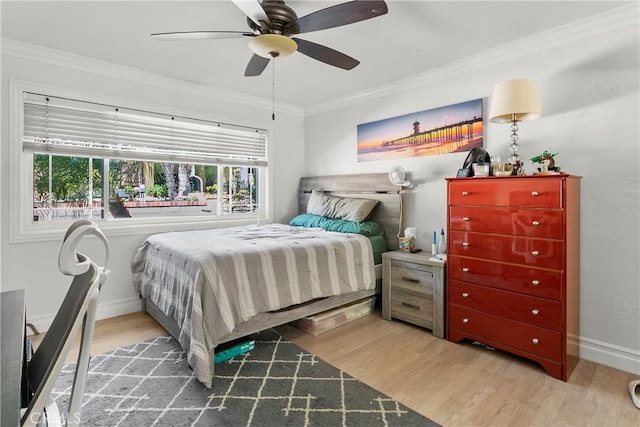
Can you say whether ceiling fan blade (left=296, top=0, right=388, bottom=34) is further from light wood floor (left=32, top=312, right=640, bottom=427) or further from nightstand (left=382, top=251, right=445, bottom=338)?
light wood floor (left=32, top=312, right=640, bottom=427)

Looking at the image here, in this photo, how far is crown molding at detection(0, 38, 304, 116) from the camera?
2.77 meters

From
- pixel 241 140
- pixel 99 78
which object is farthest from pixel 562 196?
pixel 99 78

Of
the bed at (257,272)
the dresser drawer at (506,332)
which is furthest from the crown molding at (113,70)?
the dresser drawer at (506,332)

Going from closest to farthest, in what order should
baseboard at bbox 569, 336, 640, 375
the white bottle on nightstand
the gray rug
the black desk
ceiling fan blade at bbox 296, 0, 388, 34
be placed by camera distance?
the black desk, ceiling fan blade at bbox 296, 0, 388, 34, the gray rug, baseboard at bbox 569, 336, 640, 375, the white bottle on nightstand

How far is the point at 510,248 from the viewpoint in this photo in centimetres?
241

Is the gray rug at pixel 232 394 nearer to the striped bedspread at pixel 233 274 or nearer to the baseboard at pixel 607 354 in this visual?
→ the striped bedspread at pixel 233 274

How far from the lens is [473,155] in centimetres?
272

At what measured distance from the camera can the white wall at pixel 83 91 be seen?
→ 277 centimetres

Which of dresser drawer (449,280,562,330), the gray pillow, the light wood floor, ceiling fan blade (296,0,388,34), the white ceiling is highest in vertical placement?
the white ceiling

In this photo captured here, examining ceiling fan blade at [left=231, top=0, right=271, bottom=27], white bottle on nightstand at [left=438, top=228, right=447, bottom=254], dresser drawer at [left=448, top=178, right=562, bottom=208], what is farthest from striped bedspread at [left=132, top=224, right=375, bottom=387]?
ceiling fan blade at [left=231, top=0, right=271, bottom=27]

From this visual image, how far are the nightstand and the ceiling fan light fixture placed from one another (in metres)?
1.95

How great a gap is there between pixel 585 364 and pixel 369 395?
1620 mm

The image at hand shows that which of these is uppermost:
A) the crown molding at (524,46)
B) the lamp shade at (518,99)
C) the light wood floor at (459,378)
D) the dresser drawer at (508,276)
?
the crown molding at (524,46)

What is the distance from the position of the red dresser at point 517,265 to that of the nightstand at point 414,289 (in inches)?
3.9
